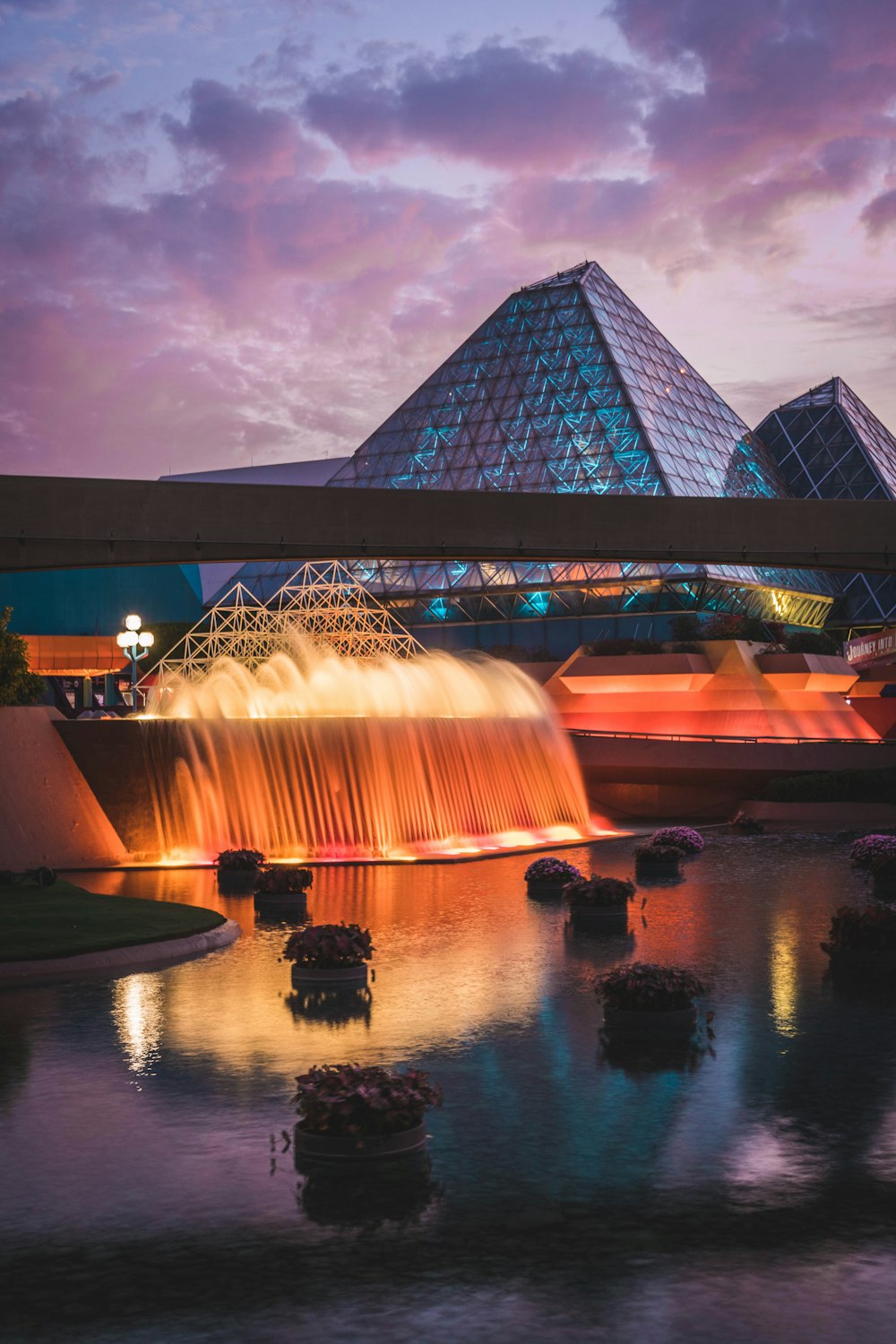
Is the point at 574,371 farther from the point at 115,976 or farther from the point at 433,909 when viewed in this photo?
the point at 115,976

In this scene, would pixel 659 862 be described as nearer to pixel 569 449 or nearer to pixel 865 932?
pixel 865 932

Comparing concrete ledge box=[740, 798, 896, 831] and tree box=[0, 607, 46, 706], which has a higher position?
tree box=[0, 607, 46, 706]

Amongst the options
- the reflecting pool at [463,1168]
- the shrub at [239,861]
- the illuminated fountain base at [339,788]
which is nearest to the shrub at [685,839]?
the illuminated fountain base at [339,788]

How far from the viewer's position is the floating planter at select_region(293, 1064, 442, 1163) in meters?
9.12

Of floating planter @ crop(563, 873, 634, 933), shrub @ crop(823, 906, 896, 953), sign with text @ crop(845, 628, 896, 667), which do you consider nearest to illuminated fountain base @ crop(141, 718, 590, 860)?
floating planter @ crop(563, 873, 634, 933)

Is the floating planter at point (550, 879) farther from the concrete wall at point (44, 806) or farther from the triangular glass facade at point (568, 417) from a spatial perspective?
the triangular glass facade at point (568, 417)

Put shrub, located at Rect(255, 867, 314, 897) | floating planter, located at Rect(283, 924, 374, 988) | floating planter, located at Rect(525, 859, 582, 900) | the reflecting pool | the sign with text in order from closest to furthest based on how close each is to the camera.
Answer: the reflecting pool < floating planter, located at Rect(283, 924, 374, 988) < shrub, located at Rect(255, 867, 314, 897) < floating planter, located at Rect(525, 859, 582, 900) < the sign with text

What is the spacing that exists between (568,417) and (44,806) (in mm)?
63431

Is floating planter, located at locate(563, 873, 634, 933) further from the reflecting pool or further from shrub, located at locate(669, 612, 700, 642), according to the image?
shrub, located at locate(669, 612, 700, 642)

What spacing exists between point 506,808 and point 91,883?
13249mm

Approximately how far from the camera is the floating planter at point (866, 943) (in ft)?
53.4

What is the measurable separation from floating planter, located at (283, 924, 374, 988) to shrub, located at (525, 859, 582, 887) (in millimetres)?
7561

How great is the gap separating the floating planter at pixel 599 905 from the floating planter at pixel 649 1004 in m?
6.58

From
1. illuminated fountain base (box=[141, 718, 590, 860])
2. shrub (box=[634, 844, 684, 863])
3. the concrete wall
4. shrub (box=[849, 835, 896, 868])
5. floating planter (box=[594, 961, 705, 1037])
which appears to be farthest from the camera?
illuminated fountain base (box=[141, 718, 590, 860])
